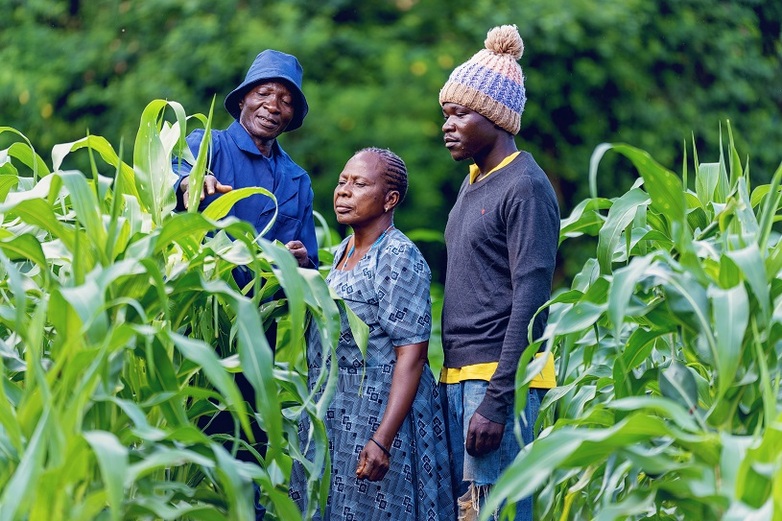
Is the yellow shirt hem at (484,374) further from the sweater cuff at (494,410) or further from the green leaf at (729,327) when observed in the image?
the green leaf at (729,327)

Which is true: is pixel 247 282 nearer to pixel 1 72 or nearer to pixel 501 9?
pixel 501 9

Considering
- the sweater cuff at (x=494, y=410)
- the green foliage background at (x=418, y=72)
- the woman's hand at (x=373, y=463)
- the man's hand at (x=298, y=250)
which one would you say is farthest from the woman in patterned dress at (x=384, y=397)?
the green foliage background at (x=418, y=72)

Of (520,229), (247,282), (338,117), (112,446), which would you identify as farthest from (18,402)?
(338,117)

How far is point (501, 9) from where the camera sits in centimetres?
711

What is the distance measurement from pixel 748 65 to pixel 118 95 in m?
3.78

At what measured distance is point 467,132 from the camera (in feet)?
10.2

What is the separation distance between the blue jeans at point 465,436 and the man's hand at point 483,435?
1.1 inches

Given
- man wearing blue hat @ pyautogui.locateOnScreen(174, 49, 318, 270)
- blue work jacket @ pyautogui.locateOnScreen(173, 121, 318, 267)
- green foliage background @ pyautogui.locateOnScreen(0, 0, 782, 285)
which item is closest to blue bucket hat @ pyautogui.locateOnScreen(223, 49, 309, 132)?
man wearing blue hat @ pyautogui.locateOnScreen(174, 49, 318, 270)

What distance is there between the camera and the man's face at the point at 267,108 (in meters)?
3.35

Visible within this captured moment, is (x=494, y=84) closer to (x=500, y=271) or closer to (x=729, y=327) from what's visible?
(x=500, y=271)

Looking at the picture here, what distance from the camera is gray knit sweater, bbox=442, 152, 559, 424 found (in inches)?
115

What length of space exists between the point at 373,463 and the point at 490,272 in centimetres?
54

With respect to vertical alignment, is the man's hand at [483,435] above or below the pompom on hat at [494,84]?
below

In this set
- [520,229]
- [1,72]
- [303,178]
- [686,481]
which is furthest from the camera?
[1,72]
